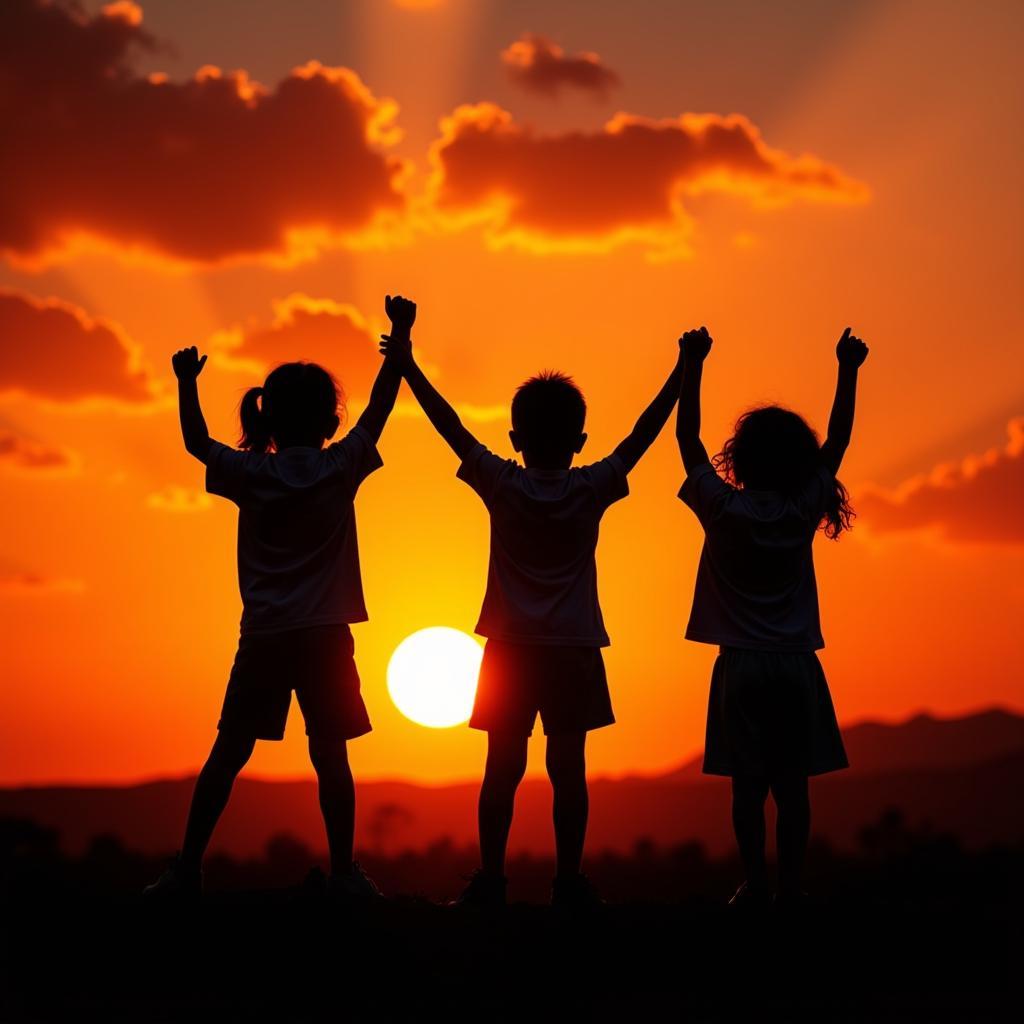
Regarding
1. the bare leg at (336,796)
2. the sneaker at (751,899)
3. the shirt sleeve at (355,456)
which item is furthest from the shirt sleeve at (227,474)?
the sneaker at (751,899)

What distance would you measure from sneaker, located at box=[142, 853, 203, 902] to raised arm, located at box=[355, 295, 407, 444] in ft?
9.34

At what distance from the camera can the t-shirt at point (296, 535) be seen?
843cm

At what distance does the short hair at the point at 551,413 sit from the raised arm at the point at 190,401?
1.99 metres

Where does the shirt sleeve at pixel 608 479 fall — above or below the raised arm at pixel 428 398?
below

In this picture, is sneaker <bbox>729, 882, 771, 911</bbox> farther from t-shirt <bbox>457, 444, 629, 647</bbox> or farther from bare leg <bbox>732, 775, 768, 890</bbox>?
t-shirt <bbox>457, 444, 629, 647</bbox>

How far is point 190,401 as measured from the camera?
29.0 feet

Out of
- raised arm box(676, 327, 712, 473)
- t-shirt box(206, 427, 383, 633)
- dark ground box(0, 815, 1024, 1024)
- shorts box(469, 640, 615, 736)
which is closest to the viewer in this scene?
dark ground box(0, 815, 1024, 1024)

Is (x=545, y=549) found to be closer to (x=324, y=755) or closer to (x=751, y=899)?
(x=324, y=755)

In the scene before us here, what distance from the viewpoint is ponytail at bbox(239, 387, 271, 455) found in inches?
347

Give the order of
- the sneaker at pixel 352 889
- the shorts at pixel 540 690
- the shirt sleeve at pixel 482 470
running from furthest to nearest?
the shirt sleeve at pixel 482 470
the shorts at pixel 540 690
the sneaker at pixel 352 889

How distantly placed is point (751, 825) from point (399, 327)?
3.77 metres

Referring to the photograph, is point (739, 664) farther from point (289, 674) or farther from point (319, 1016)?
point (319, 1016)

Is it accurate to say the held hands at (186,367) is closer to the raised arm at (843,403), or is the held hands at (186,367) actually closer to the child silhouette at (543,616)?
the child silhouette at (543,616)

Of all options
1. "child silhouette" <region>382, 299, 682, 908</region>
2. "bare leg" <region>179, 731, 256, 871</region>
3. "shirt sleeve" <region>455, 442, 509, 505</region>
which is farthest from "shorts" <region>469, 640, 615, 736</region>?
"bare leg" <region>179, 731, 256, 871</region>
